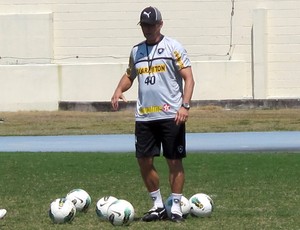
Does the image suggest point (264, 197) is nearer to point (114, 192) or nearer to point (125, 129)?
point (114, 192)

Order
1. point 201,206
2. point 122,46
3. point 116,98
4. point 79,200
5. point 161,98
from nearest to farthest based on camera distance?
point 161,98
point 201,206
point 116,98
point 79,200
point 122,46

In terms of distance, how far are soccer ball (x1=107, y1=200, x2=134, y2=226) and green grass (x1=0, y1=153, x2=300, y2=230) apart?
9cm

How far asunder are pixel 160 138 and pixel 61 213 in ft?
4.24

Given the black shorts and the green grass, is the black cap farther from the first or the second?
the green grass

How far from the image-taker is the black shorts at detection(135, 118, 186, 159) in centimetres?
945

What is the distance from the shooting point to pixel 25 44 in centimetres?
3722

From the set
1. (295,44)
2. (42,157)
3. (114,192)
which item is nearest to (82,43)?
(295,44)

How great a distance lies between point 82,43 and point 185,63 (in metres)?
27.9

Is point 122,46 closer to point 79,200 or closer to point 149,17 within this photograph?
point 79,200

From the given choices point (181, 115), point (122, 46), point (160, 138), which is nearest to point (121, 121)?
point (122, 46)

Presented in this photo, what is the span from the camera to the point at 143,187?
497 inches

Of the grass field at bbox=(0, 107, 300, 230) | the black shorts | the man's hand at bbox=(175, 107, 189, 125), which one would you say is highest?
the man's hand at bbox=(175, 107, 189, 125)

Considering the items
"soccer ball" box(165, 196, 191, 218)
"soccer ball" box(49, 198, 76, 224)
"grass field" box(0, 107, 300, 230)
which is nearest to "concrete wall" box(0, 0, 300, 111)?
"grass field" box(0, 107, 300, 230)

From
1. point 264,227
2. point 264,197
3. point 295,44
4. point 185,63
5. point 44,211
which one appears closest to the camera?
point 264,227
